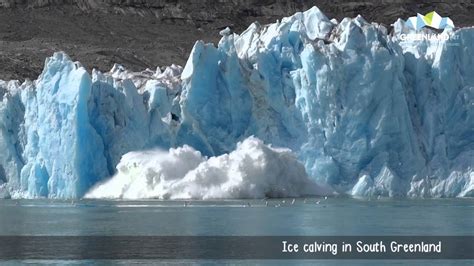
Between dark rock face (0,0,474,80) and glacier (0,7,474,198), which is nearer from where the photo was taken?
glacier (0,7,474,198)

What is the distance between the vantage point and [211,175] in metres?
51.1

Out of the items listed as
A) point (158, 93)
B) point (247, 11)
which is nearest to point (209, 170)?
point (158, 93)

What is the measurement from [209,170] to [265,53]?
21.1 ft

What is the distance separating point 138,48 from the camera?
125m

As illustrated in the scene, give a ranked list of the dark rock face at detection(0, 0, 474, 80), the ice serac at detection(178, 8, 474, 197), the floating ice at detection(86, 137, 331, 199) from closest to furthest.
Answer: the floating ice at detection(86, 137, 331, 199) → the ice serac at detection(178, 8, 474, 197) → the dark rock face at detection(0, 0, 474, 80)

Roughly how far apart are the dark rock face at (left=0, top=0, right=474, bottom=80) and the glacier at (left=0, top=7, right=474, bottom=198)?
60651 millimetres

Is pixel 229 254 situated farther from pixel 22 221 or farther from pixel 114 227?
pixel 22 221

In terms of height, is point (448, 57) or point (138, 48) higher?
point (138, 48)
